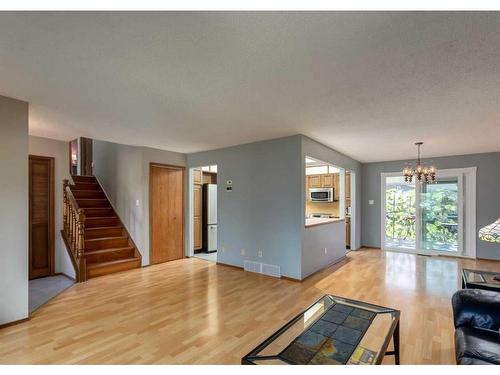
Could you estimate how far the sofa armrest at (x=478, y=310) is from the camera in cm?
188

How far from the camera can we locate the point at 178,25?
1552 millimetres

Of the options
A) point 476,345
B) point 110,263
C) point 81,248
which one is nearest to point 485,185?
point 476,345

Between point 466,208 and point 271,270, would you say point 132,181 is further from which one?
point 466,208

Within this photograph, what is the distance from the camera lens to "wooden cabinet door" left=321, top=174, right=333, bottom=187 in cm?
724

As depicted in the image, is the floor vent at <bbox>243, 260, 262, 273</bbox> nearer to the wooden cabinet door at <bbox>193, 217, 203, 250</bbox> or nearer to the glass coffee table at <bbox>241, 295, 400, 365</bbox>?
the wooden cabinet door at <bbox>193, 217, 203, 250</bbox>

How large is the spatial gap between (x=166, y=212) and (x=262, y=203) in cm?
222

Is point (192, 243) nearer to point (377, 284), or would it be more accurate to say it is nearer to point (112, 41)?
point (377, 284)

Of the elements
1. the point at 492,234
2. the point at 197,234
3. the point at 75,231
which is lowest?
the point at 197,234

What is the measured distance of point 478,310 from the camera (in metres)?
1.94

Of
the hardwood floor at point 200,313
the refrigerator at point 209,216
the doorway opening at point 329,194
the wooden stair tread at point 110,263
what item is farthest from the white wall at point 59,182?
the doorway opening at point 329,194

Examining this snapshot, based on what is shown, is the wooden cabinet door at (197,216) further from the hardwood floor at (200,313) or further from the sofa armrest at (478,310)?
the sofa armrest at (478,310)

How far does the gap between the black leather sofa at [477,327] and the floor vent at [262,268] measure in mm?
2631

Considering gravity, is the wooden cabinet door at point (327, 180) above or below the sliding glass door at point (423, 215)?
above

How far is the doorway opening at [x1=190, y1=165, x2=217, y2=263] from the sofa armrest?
16.8ft
